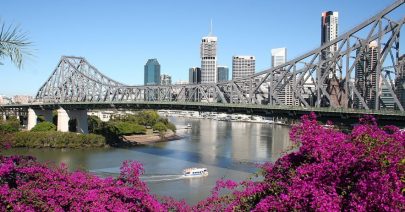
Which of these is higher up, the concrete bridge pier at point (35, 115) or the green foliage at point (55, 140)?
the concrete bridge pier at point (35, 115)

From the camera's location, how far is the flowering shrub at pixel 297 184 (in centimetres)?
513

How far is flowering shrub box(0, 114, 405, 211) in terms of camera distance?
5129 mm

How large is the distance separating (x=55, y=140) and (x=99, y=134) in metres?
6.70

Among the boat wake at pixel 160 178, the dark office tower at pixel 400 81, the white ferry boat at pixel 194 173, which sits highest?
the dark office tower at pixel 400 81

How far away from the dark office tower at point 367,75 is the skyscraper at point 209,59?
→ 83.8 metres

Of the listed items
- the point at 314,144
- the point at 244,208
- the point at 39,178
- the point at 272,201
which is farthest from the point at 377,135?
the point at 39,178

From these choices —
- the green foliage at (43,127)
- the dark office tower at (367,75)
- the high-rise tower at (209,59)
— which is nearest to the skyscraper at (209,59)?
the high-rise tower at (209,59)

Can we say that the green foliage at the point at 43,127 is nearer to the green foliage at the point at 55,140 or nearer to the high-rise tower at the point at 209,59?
the green foliage at the point at 55,140

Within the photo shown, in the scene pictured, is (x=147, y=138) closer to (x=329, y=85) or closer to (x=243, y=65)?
(x=329, y=85)

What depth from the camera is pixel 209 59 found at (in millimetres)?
126938

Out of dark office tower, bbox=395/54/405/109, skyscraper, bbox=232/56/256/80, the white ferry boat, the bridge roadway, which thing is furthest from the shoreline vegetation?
skyscraper, bbox=232/56/256/80

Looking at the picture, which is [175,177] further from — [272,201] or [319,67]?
[272,201]

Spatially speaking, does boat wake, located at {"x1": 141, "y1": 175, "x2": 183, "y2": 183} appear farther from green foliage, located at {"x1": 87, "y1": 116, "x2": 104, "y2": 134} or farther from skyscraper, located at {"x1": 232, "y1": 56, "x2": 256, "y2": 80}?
skyscraper, located at {"x1": 232, "y1": 56, "x2": 256, "y2": 80}

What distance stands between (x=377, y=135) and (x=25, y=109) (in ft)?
181
